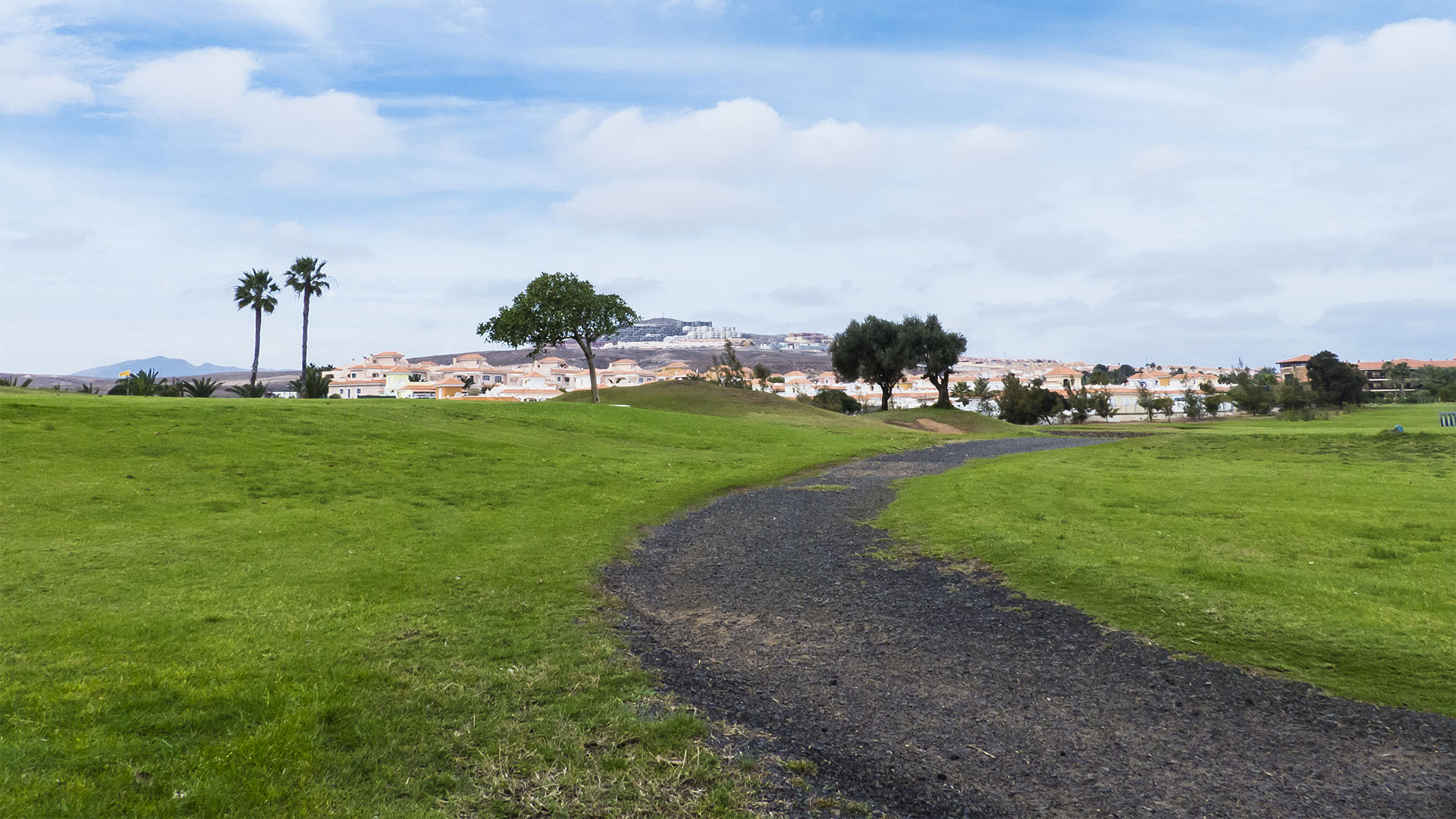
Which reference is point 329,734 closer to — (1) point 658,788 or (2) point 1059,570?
(1) point 658,788

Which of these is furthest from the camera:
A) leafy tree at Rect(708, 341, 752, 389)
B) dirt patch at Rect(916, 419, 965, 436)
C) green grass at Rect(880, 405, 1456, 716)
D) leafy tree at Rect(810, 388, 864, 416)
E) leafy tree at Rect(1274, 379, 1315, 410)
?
leafy tree at Rect(708, 341, 752, 389)

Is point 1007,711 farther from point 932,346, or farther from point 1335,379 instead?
point 1335,379

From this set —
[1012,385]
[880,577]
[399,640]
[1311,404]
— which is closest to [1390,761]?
[880,577]

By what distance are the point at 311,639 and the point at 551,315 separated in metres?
56.7

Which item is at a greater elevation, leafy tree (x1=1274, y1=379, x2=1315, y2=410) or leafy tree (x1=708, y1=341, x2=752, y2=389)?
leafy tree (x1=708, y1=341, x2=752, y2=389)

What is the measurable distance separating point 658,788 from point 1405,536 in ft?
50.4

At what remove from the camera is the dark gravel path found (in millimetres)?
6047

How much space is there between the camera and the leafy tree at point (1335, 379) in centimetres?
10700

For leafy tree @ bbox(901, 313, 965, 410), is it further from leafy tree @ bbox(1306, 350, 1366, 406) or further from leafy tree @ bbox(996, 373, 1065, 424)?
leafy tree @ bbox(1306, 350, 1366, 406)

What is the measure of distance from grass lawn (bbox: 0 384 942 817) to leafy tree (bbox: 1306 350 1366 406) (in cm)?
11738

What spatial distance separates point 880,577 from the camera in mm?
13500

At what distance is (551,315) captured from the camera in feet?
211

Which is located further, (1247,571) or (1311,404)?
(1311,404)

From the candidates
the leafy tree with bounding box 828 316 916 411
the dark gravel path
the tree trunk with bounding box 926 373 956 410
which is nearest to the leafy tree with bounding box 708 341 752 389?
the leafy tree with bounding box 828 316 916 411
